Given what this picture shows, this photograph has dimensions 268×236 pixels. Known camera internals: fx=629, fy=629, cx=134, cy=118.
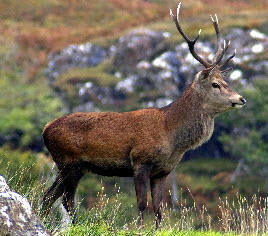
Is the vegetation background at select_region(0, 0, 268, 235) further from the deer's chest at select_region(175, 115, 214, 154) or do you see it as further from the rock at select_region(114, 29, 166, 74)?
the deer's chest at select_region(175, 115, 214, 154)

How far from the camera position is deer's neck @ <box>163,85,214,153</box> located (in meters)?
9.16

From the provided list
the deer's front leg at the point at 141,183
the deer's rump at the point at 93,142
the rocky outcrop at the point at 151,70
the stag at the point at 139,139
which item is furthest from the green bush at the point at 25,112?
the deer's front leg at the point at 141,183

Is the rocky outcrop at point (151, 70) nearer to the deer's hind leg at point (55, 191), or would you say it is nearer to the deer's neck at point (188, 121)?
the deer's neck at point (188, 121)

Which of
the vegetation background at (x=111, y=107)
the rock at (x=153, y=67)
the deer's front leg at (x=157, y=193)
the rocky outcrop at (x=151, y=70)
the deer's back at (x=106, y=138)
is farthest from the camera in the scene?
the rock at (x=153, y=67)

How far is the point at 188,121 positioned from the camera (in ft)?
30.7

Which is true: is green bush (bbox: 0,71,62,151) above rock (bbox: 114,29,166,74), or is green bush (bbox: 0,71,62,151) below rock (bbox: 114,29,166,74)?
below

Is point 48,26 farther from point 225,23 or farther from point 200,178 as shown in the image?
point 200,178

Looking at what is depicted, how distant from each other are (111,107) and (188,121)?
82.6ft

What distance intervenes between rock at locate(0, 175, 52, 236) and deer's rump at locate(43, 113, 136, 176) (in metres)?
3.40

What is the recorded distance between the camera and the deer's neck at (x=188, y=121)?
9.16 metres

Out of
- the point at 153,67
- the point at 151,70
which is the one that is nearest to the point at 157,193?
the point at 153,67

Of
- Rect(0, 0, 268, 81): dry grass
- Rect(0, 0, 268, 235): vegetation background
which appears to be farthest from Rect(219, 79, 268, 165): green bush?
Rect(0, 0, 268, 81): dry grass

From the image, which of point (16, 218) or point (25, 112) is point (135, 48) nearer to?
point (25, 112)

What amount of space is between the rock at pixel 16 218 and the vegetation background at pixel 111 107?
47.1ft
